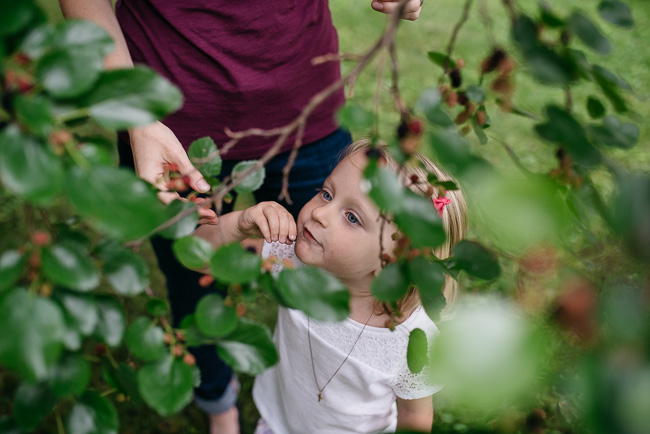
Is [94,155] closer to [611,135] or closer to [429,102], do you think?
[429,102]

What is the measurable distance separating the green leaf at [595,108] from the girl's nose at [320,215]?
698 millimetres

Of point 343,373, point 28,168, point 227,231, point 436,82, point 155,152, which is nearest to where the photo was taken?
point 28,168

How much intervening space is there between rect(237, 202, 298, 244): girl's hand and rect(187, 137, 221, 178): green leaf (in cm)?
38

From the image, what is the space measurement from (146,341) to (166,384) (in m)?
0.06

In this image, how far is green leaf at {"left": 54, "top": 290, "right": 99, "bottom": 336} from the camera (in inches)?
19.6

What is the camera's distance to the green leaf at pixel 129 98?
0.49 metres

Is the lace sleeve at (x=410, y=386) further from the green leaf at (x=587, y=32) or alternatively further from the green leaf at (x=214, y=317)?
the green leaf at (x=587, y=32)

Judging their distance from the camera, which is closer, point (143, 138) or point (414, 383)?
point (143, 138)

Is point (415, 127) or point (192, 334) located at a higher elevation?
point (415, 127)

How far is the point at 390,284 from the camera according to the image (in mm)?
609

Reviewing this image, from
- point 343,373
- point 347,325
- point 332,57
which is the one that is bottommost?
point 343,373

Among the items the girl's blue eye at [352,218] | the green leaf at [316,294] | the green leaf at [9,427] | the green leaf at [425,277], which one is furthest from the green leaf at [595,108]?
the green leaf at [9,427]

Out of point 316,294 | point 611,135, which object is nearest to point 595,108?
point 611,135

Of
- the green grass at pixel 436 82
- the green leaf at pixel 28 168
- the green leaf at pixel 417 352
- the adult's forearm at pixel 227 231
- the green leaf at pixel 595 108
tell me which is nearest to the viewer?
the green leaf at pixel 28 168
